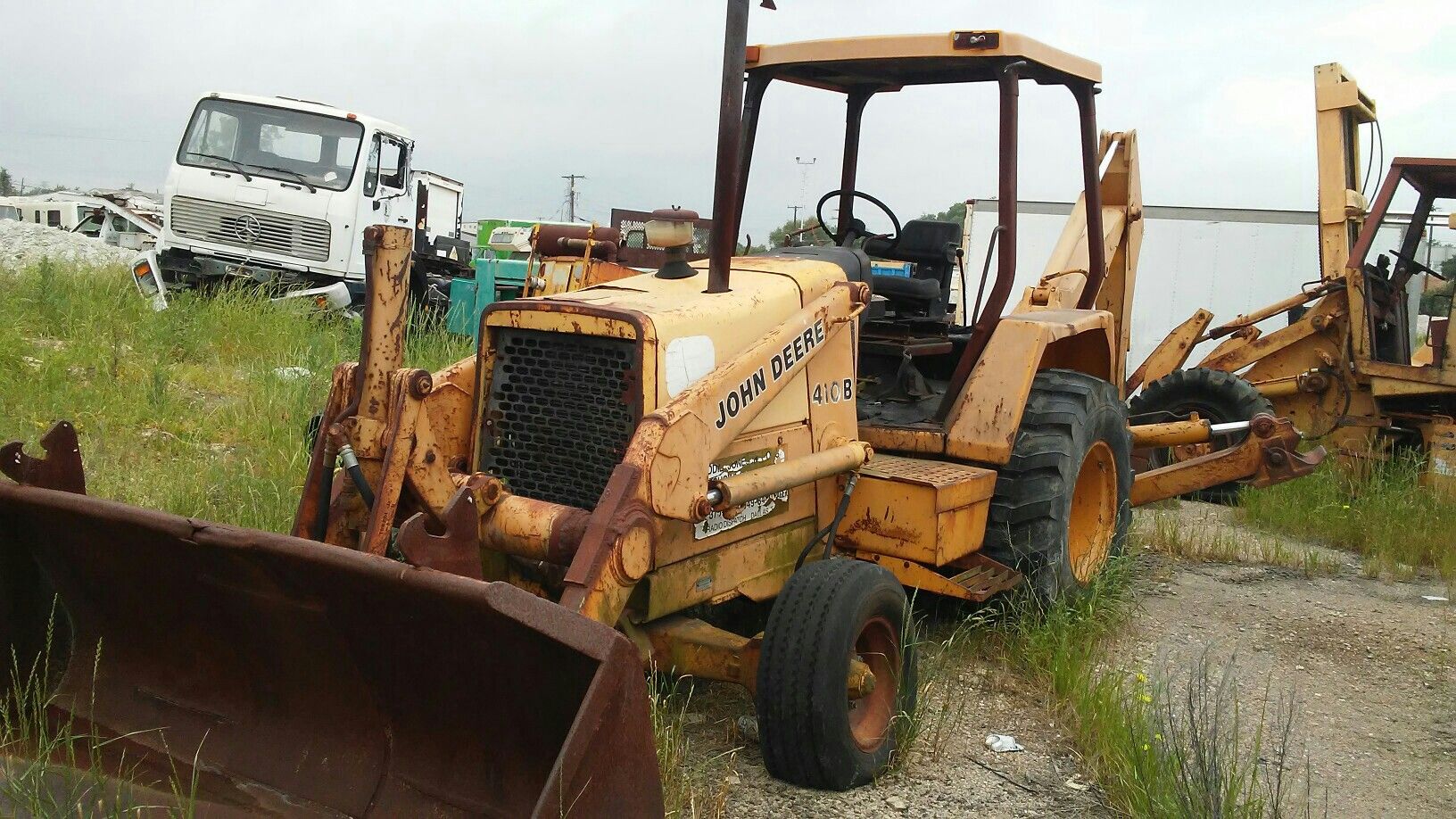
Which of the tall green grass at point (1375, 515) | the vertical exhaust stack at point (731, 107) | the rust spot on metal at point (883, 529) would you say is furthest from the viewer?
the tall green grass at point (1375, 515)

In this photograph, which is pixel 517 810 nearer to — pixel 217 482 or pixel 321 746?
pixel 321 746

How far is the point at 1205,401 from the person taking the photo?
30.0 feet

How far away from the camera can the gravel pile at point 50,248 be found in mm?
14493

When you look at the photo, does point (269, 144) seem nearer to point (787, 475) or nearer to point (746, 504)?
point (746, 504)


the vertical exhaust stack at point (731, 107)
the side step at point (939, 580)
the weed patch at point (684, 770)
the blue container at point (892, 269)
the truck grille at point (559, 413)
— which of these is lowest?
the weed patch at point (684, 770)

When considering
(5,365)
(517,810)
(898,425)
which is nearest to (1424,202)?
(898,425)

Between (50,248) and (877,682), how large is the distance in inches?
651

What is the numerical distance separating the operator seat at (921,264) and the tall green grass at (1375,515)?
337cm

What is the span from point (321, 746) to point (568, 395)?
3.93 feet

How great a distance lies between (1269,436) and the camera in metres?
6.99

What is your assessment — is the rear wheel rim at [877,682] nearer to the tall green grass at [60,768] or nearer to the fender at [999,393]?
the fender at [999,393]

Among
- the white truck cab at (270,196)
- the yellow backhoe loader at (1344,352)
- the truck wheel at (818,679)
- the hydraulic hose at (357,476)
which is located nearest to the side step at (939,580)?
the truck wheel at (818,679)

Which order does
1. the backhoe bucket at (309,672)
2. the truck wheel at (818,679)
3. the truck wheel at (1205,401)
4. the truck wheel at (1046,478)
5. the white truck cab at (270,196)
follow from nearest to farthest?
the backhoe bucket at (309,672), the truck wheel at (818,679), the truck wheel at (1046,478), the truck wheel at (1205,401), the white truck cab at (270,196)

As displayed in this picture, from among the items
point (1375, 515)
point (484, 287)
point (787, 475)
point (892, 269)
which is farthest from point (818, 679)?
point (484, 287)
